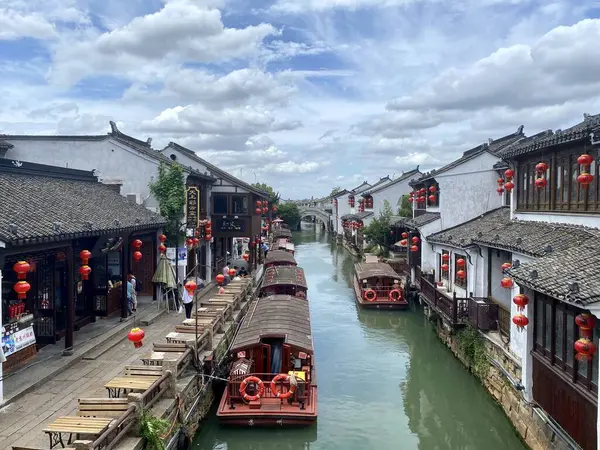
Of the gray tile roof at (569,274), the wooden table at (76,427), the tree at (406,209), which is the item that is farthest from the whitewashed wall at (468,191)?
the wooden table at (76,427)

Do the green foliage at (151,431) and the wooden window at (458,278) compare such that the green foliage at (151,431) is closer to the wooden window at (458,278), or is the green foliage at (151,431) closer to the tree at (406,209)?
the wooden window at (458,278)

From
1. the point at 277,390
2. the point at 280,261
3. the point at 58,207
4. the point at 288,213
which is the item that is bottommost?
the point at 277,390

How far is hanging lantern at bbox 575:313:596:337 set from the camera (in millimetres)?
8648

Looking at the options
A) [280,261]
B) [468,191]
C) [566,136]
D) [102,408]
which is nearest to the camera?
[102,408]

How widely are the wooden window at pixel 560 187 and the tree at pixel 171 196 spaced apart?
14.2 m

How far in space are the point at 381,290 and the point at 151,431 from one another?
837 inches

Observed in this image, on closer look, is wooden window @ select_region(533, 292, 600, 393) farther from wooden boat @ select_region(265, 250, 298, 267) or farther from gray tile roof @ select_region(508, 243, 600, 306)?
wooden boat @ select_region(265, 250, 298, 267)

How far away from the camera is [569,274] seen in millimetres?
9758

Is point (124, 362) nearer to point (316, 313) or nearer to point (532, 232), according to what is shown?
point (532, 232)

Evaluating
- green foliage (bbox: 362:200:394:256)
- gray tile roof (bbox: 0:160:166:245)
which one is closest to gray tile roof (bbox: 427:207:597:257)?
gray tile roof (bbox: 0:160:166:245)

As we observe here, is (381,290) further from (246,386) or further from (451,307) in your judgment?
(246,386)

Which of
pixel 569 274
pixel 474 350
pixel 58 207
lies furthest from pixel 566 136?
pixel 58 207

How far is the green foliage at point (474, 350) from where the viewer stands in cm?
1650

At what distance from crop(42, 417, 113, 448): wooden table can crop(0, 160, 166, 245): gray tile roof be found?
405 cm
